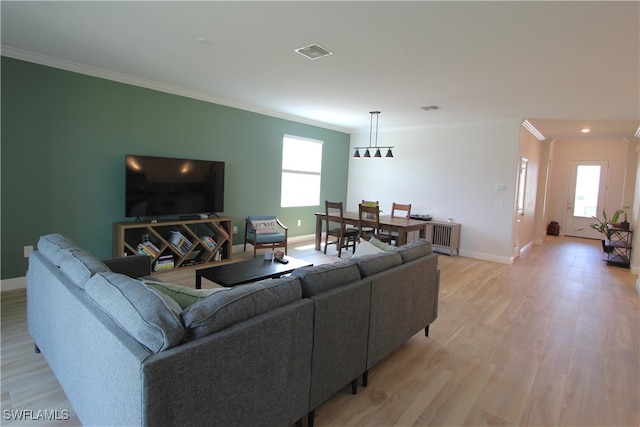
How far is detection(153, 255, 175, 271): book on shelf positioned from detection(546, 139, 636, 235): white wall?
31.0 ft

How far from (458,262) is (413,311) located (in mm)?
3497

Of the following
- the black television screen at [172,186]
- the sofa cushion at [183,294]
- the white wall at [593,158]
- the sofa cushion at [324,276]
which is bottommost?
the sofa cushion at [183,294]

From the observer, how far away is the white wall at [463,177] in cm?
567

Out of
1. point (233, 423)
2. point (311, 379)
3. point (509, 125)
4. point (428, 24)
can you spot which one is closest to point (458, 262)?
point (509, 125)

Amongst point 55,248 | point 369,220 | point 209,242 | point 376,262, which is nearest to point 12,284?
point 209,242

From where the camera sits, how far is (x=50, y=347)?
6.53 ft

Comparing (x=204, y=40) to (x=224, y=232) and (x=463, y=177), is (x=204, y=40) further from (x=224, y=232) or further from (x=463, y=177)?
(x=463, y=177)

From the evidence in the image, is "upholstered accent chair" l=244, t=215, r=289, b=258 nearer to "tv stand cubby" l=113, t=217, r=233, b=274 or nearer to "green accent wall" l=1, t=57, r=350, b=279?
"green accent wall" l=1, t=57, r=350, b=279

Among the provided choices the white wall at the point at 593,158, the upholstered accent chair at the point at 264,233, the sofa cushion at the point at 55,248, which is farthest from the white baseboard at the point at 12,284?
the white wall at the point at 593,158

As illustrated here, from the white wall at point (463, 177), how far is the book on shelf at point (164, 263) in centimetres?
408

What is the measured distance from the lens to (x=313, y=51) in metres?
2.98

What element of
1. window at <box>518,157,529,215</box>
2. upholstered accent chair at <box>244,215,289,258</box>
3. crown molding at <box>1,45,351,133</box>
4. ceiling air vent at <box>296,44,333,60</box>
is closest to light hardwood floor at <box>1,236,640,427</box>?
upholstered accent chair at <box>244,215,289,258</box>

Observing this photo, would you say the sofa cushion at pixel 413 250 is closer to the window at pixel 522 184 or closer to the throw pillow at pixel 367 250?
the throw pillow at pixel 367 250

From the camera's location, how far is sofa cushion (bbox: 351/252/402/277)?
2.16 metres
